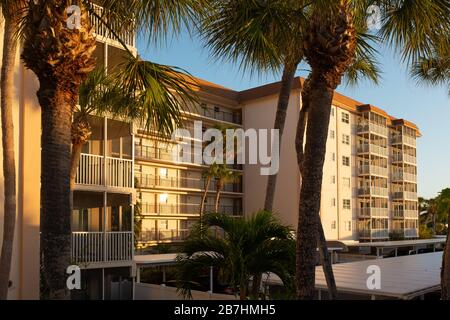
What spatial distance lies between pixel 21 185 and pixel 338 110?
45.2 meters

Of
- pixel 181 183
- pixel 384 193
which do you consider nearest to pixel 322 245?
pixel 181 183

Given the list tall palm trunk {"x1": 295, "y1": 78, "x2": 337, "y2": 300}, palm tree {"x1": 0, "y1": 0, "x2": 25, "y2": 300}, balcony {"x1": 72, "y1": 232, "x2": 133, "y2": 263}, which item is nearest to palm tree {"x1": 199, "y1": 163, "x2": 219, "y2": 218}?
balcony {"x1": 72, "y1": 232, "x2": 133, "y2": 263}

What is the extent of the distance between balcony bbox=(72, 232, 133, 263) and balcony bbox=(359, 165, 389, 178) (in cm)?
4319

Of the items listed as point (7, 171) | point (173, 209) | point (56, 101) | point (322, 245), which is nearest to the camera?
point (56, 101)

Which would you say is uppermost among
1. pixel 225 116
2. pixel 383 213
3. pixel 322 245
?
pixel 225 116

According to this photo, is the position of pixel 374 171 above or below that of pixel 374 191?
above

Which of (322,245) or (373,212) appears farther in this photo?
(373,212)

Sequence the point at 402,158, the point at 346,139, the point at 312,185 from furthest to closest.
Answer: the point at 402,158
the point at 346,139
the point at 312,185

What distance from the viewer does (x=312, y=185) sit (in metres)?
8.15

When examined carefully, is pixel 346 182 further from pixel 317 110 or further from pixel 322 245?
pixel 317 110

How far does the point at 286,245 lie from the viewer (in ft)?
33.6

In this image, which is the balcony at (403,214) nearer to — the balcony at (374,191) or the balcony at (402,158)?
the balcony at (374,191)

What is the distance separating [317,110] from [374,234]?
55.5 metres
